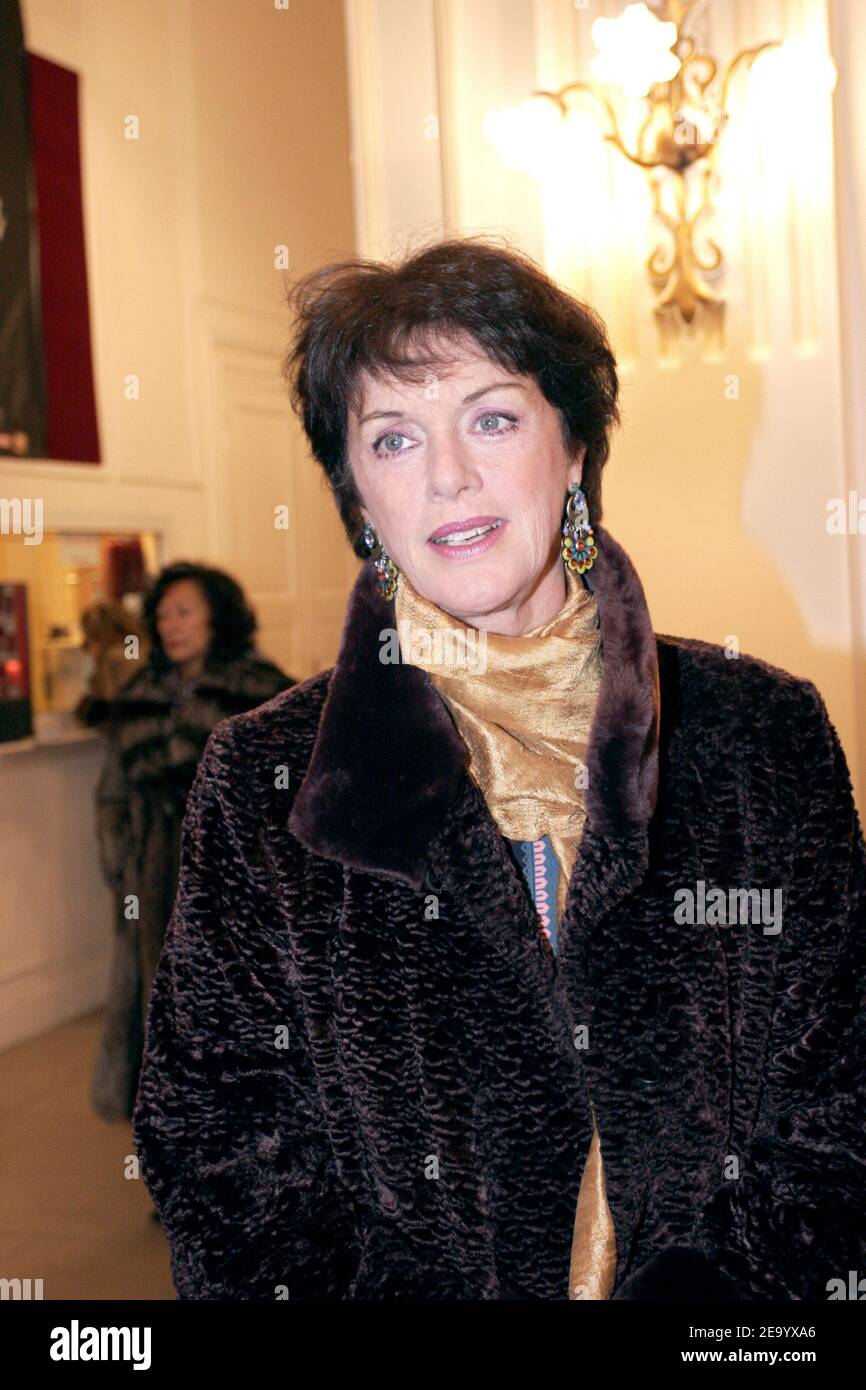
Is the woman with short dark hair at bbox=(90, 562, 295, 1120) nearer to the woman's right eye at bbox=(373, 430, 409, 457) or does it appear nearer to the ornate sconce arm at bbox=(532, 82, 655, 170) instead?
the ornate sconce arm at bbox=(532, 82, 655, 170)

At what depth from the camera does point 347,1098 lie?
122 centimetres

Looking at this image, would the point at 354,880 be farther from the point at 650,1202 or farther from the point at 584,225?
the point at 584,225

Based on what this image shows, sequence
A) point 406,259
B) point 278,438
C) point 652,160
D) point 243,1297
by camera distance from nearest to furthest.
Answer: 1. point 243,1297
2. point 406,259
3. point 652,160
4. point 278,438

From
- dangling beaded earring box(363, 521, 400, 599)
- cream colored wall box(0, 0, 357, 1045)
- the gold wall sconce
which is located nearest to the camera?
dangling beaded earring box(363, 521, 400, 599)

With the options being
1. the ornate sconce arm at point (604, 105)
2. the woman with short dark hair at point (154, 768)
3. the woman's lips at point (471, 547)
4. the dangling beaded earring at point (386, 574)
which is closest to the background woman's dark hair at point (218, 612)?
the woman with short dark hair at point (154, 768)

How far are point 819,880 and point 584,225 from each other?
2.04 meters

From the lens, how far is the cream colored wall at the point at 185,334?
487 cm

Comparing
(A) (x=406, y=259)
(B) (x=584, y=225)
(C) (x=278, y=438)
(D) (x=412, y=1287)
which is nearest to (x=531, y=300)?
(A) (x=406, y=259)

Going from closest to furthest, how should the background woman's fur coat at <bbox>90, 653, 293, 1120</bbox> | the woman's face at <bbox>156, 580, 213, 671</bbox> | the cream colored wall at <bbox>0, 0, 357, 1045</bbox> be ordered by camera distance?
the background woman's fur coat at <bbox>90, 653, 293, 1120</bbox>, the woman's face at <bbox>156, 580, 213, 671</bbox>, the cream colored wall at <bbox>0, 0, 357, 1045</bbox>

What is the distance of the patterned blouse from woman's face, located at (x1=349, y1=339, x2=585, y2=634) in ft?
0.79

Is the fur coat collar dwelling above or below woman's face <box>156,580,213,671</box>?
below

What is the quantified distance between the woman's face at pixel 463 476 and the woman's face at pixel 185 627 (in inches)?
91.2

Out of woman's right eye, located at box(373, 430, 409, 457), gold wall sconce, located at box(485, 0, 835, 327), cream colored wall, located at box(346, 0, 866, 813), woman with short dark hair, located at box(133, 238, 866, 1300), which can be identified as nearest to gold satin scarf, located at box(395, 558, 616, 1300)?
woman with short dark hair, located at box(133, 238, 866, 1300)

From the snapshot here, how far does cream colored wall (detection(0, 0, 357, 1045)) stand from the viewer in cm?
487
